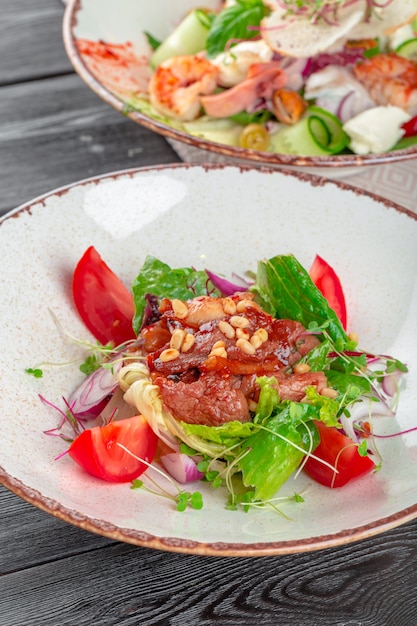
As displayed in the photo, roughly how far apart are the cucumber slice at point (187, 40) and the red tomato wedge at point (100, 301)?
5.52ft

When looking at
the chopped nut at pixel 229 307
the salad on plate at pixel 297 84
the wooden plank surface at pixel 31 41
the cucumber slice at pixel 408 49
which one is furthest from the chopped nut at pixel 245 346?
the wooden plank surface at pixel 31 41

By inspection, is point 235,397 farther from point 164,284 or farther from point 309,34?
point 309,34

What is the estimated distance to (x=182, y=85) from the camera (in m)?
3.41

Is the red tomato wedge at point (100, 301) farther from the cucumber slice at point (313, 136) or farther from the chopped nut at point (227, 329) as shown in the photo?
the cucumber slice at point (313, 136)

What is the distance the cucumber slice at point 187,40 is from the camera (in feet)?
12.1

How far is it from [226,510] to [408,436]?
1.63ft

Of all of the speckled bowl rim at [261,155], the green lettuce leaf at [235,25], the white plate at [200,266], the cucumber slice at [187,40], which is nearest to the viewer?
the white plate at [200,266]

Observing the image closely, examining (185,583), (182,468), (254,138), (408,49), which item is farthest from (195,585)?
(408,49)

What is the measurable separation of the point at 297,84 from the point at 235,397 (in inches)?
74.7

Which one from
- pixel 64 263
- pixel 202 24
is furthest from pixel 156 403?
pixel 202 24

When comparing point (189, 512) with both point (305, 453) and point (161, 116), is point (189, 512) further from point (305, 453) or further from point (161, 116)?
point (161, 116)

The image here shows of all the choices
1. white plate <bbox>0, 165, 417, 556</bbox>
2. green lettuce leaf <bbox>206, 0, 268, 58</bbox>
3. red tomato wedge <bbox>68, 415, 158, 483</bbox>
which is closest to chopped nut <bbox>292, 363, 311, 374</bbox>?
white plate <bbox>0, 165, 417, 556</bbox>

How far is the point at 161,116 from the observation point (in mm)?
3346

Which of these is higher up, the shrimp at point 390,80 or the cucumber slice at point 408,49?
the cucumber slice at point 408,49
